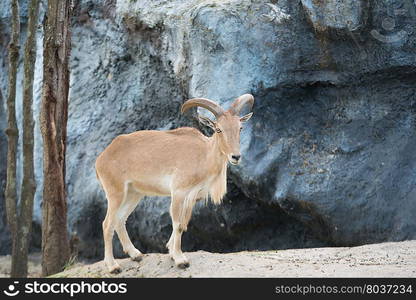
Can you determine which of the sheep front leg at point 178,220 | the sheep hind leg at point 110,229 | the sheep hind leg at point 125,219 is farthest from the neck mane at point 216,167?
the sheep hind leg at point 110,229

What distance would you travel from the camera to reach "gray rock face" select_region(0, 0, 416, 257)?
12.2 m

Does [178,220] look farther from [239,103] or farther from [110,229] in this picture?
[239,103]

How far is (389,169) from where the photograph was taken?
40.2 feet

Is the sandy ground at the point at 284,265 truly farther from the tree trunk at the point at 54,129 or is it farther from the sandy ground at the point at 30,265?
the sandy ground at the point at 30,265

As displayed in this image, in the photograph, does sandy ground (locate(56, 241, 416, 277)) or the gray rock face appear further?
the gray rock face

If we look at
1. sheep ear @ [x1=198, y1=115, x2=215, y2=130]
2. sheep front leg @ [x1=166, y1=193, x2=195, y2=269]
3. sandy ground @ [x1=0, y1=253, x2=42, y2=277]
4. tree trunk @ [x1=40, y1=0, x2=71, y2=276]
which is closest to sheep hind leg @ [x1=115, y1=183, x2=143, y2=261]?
sheep front leg @ [x1=166, y1=193, x2=195, y2=269]

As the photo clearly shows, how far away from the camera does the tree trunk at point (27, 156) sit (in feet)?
42.5

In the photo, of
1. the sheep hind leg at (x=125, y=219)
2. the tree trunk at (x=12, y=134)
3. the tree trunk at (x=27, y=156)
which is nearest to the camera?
the sheep hind leg at (x=125, y=219)

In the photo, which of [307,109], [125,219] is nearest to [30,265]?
[125,219]

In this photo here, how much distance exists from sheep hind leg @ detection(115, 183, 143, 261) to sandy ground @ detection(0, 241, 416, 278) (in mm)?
113

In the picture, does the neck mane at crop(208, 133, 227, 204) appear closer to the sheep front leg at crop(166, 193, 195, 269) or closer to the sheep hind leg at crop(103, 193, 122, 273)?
the sheep front leg at crop(166, 193, 195, 269)

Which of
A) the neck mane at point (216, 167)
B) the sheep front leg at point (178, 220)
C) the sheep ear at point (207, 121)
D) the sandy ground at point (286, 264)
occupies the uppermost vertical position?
the sheep ear at point (207, 121)

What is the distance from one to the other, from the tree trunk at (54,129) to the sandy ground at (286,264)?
1.81 meters

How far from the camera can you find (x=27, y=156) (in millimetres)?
12992
